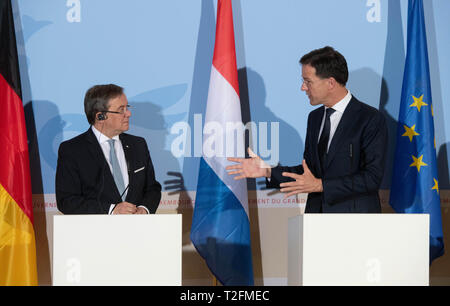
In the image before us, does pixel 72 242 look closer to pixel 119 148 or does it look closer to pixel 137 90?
pixel 119 148

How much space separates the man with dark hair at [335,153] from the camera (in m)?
2.78

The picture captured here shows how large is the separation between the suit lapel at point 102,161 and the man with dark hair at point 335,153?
0.79 meters

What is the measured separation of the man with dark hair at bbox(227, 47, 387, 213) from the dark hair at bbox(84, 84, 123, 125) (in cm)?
97

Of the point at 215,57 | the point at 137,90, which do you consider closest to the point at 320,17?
the point at 215,57

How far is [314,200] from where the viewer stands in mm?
3086

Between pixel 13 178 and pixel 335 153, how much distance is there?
Answer: 219 centimetres

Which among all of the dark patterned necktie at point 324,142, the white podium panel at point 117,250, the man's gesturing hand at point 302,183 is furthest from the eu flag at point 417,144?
the white podium panel at point 117,250

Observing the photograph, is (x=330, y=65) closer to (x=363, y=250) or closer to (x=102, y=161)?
(x=363, y=250)

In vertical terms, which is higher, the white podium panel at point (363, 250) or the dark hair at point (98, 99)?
the dark hair at point (98, 99)

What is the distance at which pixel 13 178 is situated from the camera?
3760 mm

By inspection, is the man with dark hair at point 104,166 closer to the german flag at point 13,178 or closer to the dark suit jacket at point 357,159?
the german flag at point 13,178

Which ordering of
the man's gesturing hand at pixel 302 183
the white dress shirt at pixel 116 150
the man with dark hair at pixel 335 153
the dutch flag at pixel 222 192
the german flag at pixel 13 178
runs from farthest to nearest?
the dutch flag at pixel 222 192, the german flag at pixel 13 178, the white dress shirt at pixel 116 150, the man with dark hair at pixel 335 153, the man's gesturing hand at pixel 302 183

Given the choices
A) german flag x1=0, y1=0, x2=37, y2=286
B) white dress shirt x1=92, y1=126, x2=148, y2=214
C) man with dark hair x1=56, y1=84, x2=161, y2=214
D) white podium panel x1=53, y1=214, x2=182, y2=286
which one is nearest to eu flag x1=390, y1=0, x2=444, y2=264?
man with dark hair x1=56, y1=84, x2=161, y2=214
